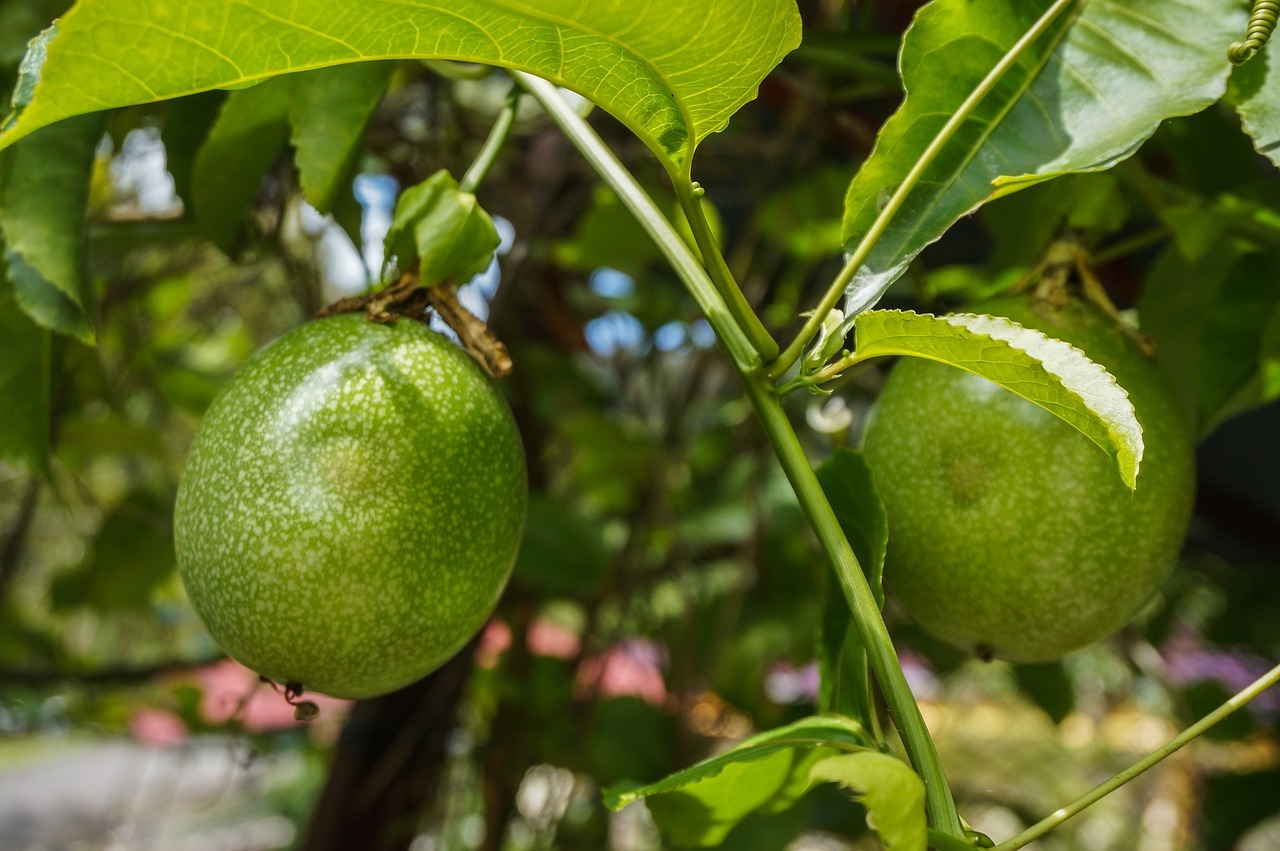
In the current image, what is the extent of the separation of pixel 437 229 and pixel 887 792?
0.38 m

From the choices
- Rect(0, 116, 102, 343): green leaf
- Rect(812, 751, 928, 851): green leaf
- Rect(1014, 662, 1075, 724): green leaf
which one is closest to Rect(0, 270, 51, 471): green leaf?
Rect(0, 116, 102, 343): green leaf

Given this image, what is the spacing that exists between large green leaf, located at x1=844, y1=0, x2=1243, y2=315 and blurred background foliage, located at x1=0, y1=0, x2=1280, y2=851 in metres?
0.12

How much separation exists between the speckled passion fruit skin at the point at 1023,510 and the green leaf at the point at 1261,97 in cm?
14

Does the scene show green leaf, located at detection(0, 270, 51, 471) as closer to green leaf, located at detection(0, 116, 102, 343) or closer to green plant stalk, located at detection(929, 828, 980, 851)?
green leaf, located at detection(0, 116, 102, 343)

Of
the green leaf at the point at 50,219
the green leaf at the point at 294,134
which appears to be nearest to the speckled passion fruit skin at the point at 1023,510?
the green leaf at the point at 294,134

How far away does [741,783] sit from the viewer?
19.0 inches

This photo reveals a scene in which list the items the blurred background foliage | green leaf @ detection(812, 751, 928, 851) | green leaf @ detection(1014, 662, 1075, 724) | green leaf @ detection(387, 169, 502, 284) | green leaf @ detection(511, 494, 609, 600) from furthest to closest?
1. green leaf @ detection(1014, 662, 1075, 724)
2. green leaf @ detection(511, 494, 609, 600)
3. the blurred background foliage
4. green leaf @ detection(387, 169, 502, 284)
5. green leaf @ detection(812, 751, 928, 851)

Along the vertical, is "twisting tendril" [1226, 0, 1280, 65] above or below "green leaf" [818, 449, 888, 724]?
above

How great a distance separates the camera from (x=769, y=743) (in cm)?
44

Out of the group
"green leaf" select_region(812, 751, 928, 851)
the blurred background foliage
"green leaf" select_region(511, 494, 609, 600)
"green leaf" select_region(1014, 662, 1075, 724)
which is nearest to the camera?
"green leaf" select_region(812, 751, 928, 851)

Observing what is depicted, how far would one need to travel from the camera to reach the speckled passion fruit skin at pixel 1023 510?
0.54 m

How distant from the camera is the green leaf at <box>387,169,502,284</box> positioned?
22.8 inches

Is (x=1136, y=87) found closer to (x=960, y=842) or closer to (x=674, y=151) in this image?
(x=674, y=151)

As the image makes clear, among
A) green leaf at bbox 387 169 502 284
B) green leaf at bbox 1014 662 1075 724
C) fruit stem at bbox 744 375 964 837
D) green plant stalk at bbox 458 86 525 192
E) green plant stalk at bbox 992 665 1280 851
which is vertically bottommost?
green leaf at bbox 1014 662 1075 724
